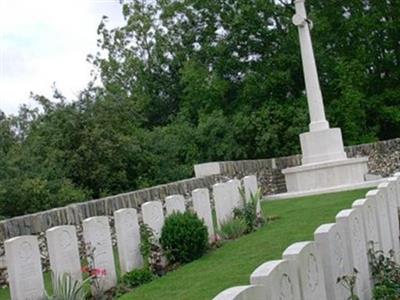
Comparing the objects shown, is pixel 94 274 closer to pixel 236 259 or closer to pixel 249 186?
pixel 236 259

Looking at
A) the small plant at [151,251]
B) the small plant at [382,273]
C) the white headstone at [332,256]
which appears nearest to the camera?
the white headstone at [332,256]

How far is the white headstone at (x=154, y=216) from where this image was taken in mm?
7789

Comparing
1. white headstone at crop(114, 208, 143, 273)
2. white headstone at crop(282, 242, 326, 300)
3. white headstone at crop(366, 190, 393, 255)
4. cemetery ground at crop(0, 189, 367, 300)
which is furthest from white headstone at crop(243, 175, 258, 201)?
white headstone at crop(282, 242, 326, 300)

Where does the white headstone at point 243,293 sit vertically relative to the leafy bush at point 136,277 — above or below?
above

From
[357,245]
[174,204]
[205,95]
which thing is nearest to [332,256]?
[357,245]

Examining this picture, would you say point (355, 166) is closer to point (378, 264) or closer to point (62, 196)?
point (62, 196)

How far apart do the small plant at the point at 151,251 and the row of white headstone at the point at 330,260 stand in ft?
9.23

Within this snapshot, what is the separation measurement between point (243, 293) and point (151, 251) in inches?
197

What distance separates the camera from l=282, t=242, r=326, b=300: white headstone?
3434mm

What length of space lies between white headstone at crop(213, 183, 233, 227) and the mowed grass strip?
0.66 metres

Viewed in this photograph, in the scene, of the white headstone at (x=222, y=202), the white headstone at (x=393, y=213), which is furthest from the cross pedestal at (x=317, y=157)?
the white headstone at (x=393, y=213)

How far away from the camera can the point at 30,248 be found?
5.75 m

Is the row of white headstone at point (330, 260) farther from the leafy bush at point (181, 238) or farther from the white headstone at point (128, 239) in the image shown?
the white headstone at point (128, 239)

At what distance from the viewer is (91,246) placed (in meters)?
6.67
